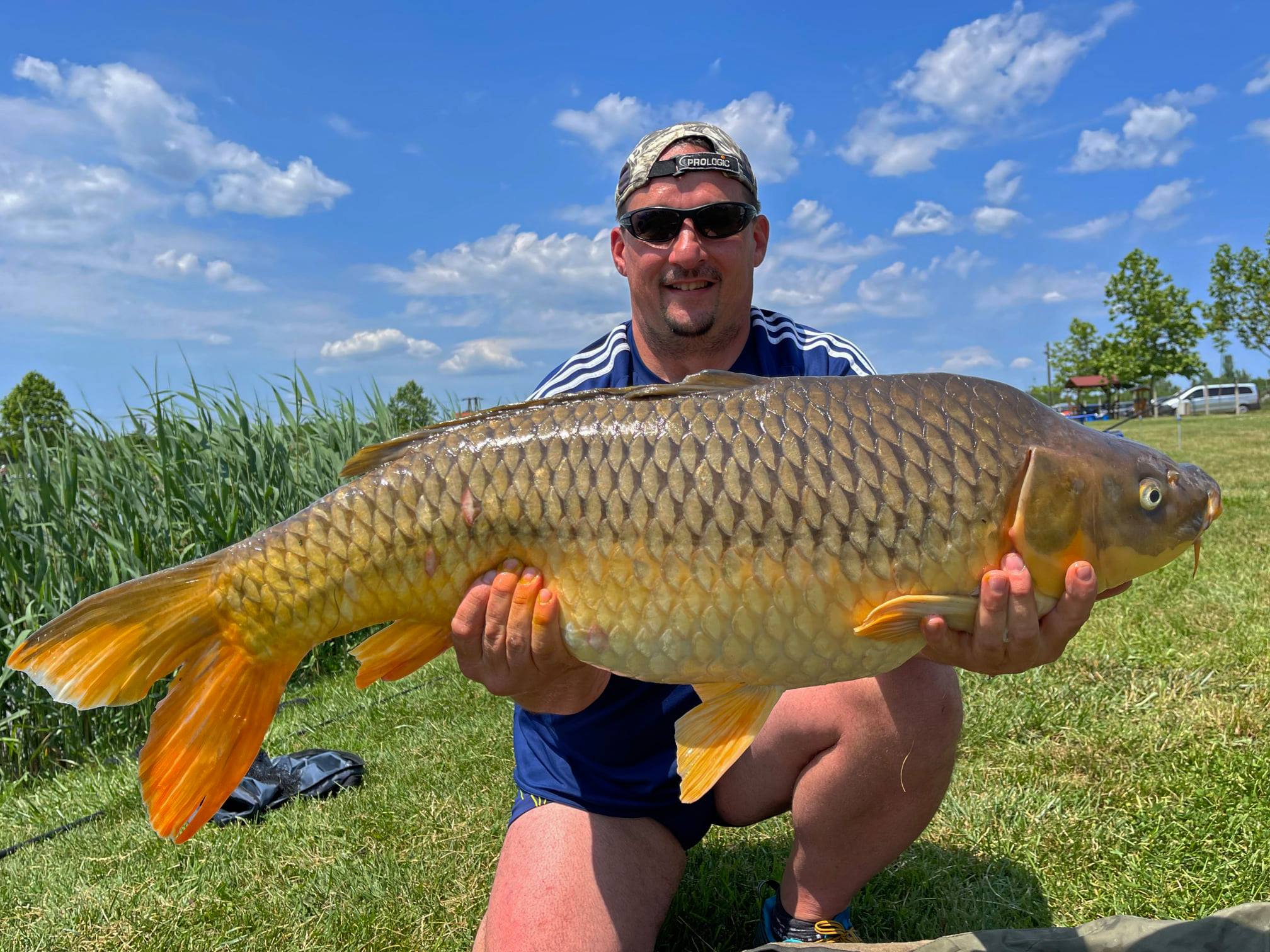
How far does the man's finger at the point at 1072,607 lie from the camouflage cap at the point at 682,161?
1.37 meters

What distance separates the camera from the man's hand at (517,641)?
61.2 inches

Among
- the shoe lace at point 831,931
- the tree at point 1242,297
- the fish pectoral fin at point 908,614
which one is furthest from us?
the tree at point 1242,297

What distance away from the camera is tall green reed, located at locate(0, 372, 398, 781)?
406 centimetres

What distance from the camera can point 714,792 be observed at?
2.03 meters

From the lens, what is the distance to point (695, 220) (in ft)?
7.57

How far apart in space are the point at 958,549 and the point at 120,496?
4374 millimetres

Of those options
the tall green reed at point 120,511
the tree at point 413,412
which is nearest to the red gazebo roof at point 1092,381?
the tree at point 413,412

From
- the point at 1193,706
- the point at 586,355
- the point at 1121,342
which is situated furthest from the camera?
the point at 1121,342

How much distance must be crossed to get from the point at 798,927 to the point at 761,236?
73.0 inches

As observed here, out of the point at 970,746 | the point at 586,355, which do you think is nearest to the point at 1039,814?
the point at 970,746

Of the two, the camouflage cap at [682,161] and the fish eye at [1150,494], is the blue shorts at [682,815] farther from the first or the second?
the camouflage cap at [682,161]

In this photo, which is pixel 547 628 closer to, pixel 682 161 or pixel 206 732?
pixel 206 732

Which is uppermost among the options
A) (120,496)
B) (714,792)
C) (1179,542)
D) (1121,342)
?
(1121,342)

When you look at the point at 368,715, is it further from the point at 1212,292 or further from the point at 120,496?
the point at 1212,292
